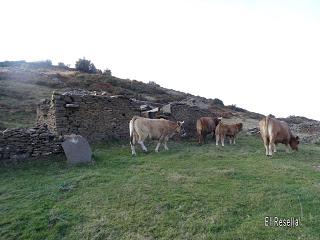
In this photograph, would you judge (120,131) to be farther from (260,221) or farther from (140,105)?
(260,221)

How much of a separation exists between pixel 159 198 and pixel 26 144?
7.29 metres

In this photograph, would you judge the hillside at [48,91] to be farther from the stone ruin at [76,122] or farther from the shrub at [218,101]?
the stone ruin at [76,122]

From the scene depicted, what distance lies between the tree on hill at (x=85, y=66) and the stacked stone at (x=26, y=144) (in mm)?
45913

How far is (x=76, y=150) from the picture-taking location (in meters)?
15.0

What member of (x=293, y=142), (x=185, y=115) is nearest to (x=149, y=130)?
(x=185, y=115)

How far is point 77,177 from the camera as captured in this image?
12.5 m

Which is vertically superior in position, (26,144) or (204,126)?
(204,126)

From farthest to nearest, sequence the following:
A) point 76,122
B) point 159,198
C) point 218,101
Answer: point 218,101 < point 76,122 < point 159,198

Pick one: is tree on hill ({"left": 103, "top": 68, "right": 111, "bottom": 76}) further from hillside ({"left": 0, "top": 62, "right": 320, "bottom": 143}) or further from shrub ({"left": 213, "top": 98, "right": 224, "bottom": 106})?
shrub ({"left": 213, "top": 98, "right": 224, "bottom": 106})

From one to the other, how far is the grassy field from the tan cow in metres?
2.22

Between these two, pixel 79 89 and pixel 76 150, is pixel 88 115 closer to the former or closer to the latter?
pixel 76 150

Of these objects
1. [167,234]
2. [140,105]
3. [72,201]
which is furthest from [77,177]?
[140,105]

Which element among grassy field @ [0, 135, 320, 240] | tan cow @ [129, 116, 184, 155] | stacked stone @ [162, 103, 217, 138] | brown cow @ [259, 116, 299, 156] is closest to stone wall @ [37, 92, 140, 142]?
stacked stone @ [162, 103, 217, 138]

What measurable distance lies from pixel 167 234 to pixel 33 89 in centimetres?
3391
